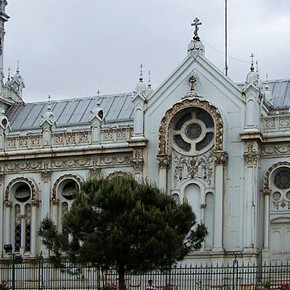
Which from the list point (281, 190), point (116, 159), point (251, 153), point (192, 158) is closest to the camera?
point (251, 153)

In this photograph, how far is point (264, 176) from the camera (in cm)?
5972

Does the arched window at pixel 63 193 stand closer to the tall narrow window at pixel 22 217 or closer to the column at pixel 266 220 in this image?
the tall narrow window at pixel 22 217

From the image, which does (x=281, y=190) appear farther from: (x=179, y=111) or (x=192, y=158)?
(x=179, y=111)

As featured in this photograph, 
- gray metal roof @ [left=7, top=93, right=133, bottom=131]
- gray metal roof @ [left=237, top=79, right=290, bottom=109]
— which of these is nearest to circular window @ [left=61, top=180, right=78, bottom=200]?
gray metal roof @ [left=7, top=93, right=133, bottom=131]

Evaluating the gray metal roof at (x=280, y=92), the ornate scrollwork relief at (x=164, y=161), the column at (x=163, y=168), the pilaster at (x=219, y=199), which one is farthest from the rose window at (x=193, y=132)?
the gray metal roof at (x=280, y=92)

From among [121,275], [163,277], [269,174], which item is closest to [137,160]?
[269,174]

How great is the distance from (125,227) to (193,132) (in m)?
16.7

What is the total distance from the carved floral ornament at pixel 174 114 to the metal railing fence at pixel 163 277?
7.01m

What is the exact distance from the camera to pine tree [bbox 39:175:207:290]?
1790 inches

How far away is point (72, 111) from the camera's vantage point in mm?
73500

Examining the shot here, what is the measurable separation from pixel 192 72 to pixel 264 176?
25.9 feet

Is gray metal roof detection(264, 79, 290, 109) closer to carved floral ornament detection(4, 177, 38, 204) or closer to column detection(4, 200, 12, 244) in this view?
carved floral ornament detection(4, 177, 38, 204)

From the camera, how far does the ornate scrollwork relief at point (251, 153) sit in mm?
58688

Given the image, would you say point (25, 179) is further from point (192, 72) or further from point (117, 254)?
point (117, 254)
